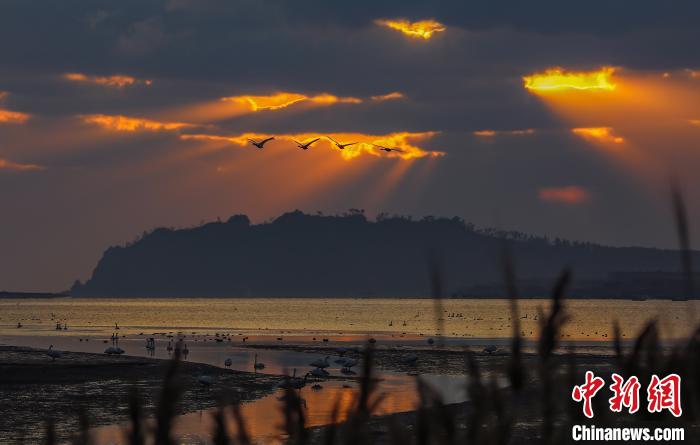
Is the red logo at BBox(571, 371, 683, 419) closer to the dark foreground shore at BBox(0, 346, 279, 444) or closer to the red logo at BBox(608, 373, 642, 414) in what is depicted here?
the red logo at BBox(608, 373, 642, 414)

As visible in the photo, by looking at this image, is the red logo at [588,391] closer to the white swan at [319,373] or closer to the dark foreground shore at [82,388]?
the dark foreground shore at [82,388]

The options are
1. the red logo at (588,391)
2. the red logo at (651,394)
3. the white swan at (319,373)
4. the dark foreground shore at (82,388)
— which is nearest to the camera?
the red logo at (651,394)

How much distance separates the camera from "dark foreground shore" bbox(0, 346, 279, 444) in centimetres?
3869

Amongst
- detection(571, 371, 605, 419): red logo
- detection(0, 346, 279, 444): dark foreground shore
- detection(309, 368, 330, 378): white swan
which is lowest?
detection(0, 346, 279, 444): dark foreground shore

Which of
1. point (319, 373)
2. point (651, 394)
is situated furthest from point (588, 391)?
point (319, 373)

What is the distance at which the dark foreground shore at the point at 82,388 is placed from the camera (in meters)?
38.7

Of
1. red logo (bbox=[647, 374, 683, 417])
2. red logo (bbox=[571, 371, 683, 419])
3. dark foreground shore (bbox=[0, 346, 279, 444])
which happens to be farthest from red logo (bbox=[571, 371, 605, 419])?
dark foreground shore (bbox=[0, 346, 279, 444])

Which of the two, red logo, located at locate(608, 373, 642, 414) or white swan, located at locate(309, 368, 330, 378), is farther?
white swan, located at locate(309, 368, 330, 378)

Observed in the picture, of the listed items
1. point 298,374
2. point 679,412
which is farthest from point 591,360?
point 679,412

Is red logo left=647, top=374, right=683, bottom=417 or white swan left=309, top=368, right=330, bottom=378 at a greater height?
red logo left=647, top=374, right=683, bottom=417

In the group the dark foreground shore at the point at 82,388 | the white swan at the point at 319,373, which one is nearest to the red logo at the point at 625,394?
the dark foreground shore at the point at 82,388

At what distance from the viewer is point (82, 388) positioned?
4597 cm

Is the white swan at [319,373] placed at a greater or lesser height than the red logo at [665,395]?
lesser

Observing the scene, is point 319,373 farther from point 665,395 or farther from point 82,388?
Result: point 665,395
